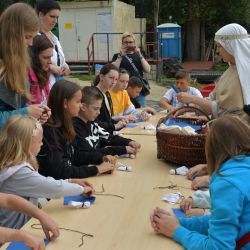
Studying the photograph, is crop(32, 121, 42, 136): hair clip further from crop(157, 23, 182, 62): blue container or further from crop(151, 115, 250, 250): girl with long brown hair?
crop(157, 23, 182, 62): blue container

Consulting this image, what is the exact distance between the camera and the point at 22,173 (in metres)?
2.03

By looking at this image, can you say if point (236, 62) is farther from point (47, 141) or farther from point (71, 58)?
point (71, 58)

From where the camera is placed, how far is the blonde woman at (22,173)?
6.64ft

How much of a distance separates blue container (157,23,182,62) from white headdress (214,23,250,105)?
14107 millimetres

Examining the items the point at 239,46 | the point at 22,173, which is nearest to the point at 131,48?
the point at 239,46

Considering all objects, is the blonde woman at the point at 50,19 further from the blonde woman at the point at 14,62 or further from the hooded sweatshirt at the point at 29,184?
the hooded sweatshirt at the point at 29,184

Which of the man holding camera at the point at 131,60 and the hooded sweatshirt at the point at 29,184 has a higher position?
the man holding camera at the point at 131,60

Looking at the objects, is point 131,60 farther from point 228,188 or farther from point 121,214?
point 228,188

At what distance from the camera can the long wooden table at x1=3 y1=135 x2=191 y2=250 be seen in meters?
1.67

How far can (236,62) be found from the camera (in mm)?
2889

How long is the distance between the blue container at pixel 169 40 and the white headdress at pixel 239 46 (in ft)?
46.3

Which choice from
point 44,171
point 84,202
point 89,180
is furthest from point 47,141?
point 84,202

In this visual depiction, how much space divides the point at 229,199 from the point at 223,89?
5.32 feet

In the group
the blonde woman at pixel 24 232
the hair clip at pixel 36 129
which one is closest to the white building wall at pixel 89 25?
the hair clip at pixel 36 129
